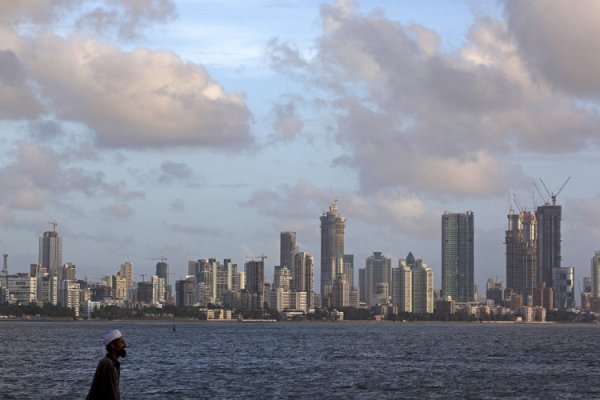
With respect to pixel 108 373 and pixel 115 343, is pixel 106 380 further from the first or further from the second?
pixel 115 343

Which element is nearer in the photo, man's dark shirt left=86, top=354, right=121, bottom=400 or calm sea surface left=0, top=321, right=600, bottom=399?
man's dark shirt left=86, top=354, right=121, bottom=400

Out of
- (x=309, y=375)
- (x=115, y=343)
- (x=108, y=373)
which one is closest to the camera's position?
(x=108, y=373)

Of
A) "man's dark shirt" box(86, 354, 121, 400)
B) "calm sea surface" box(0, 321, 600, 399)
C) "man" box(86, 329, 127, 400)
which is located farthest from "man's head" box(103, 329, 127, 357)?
"calm sea surface" box(0, 321, 600, 399)

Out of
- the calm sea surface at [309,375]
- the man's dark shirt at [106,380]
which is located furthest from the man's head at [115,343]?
the calm sea surface at [309,375]

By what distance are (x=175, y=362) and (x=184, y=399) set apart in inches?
2143

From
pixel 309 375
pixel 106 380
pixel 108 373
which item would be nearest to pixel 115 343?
pixel 108 373

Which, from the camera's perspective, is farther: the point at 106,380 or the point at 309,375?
the point at 309,375

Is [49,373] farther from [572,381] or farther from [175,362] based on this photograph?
[572,381]

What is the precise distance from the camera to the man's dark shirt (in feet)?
89.8

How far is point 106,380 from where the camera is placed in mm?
27453

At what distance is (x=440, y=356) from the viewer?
520ft

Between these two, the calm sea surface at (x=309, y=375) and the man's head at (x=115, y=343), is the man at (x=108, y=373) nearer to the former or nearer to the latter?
the man's head at (x=115, y=343)

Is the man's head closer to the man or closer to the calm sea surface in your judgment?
the man

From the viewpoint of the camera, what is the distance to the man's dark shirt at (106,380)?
27370mm
